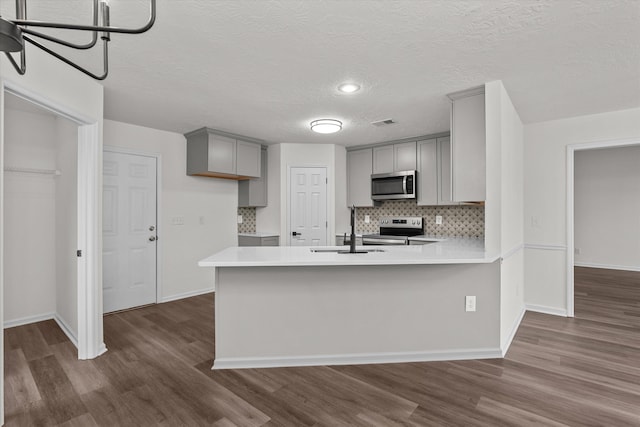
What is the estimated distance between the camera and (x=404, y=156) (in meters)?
4.91

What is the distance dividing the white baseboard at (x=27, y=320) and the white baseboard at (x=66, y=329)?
0.29ft

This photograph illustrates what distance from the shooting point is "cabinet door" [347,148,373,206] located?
5.26 metres

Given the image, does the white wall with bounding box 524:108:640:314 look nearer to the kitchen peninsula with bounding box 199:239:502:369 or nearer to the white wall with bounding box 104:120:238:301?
the kitchen peninsula with bounding box 199:239:502:369

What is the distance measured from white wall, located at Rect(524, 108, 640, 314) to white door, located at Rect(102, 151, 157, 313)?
475cm

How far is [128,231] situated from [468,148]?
13.0 feet

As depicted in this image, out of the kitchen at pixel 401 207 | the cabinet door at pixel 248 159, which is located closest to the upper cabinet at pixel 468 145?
the kitchen at pixel 401 207

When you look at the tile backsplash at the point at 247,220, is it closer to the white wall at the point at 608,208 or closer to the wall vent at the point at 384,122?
the wall vent at the point at 384,122

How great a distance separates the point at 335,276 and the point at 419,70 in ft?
5.76

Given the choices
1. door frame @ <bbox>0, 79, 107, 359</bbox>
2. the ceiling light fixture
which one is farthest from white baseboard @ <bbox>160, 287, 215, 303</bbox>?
the ceiling light fixture

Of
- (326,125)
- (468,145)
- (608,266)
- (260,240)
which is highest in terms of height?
(326,125)

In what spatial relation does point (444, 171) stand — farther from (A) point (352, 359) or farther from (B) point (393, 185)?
(A) point (352, 359)

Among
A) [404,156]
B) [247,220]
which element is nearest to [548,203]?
[404,156]

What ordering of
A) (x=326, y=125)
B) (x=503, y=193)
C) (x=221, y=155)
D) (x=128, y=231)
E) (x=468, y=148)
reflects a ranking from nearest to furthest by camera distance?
(x=503, y=193)
(x=468, y=148)
(x=326, y=125)
(x=128, y=231)
(x=221, y=155)

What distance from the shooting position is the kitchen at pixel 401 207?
2.78m
